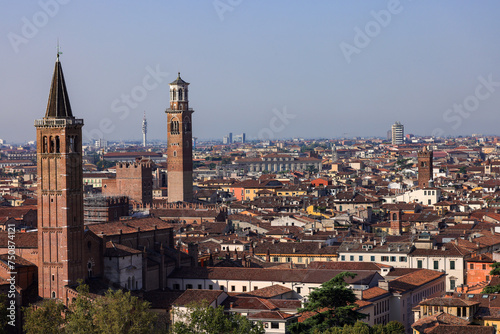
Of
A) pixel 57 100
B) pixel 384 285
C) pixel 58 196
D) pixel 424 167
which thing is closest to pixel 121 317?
pixel 58 196

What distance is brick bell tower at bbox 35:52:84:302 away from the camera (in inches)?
1457

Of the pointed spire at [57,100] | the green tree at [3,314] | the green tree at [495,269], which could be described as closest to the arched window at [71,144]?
the pointed spire at [57,100]

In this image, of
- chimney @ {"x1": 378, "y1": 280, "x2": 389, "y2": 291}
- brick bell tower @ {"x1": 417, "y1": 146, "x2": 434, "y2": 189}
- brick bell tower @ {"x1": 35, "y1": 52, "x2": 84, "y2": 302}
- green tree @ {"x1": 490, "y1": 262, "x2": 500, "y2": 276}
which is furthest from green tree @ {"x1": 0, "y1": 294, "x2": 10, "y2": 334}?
brick bell tower @ {"x1": 417, "y1": 146, "x2": 434, "y2": 189}

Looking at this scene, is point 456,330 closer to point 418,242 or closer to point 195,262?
point 195,262

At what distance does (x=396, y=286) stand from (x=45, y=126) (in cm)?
1428

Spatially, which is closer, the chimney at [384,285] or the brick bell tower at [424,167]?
the chimney at [384,285]

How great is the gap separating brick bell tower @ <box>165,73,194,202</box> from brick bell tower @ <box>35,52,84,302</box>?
3745 centimetres

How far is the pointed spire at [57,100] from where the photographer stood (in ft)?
123

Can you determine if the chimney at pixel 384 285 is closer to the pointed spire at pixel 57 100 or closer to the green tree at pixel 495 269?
the green tree at pixel 495 269

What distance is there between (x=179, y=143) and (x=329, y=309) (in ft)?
145

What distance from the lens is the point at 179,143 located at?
7619cm

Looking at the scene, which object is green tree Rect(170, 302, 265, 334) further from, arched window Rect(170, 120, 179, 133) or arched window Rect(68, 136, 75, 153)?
arched window Rect(170, 120, 179, 133)

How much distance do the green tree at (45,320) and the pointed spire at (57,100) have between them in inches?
304

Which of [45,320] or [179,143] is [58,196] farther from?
[179,143]
